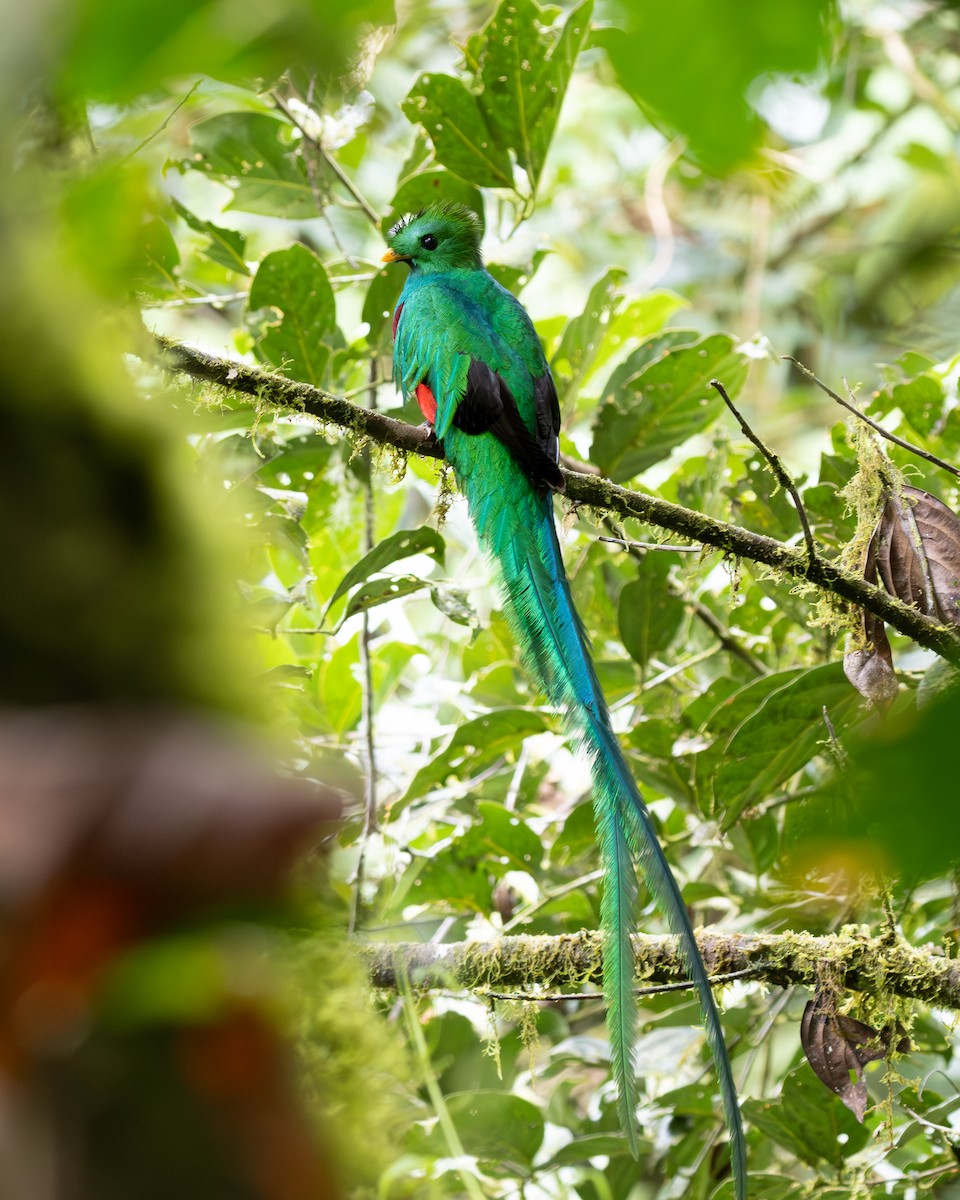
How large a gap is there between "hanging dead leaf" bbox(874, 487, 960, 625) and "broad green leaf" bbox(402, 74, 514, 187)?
4.03ft

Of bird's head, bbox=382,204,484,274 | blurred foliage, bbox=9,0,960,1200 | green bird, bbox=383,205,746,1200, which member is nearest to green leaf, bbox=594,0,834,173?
blurred foliage, bbox=9,0,960,1200

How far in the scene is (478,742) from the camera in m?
2.40

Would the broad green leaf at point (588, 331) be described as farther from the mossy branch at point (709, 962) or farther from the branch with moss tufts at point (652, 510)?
the mossy branch at point (709, 962)

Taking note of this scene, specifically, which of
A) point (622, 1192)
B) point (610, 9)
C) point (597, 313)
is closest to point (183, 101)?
point (610, 9)

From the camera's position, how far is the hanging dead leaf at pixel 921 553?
1.80m

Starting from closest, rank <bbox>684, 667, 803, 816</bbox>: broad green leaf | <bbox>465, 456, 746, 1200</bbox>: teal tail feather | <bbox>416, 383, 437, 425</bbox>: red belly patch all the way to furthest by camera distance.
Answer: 1. <bbox>465, 456, 746, 1200</bbox>: teal tail feather
2. <bbox>684, 667, 803, 816</bbox>: broad green leaf
3. <bbox>416, 383, 437, 425</bbox>: red belly patch

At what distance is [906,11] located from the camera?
480 centimetres

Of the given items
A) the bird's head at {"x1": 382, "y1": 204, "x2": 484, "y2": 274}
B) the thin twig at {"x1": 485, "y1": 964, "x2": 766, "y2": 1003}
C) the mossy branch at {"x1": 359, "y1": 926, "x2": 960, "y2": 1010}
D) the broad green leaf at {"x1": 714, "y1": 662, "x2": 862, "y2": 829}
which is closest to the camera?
the thin twig at {"x1": 485, "y1": 964, "x2": 766, "y2": 1003}

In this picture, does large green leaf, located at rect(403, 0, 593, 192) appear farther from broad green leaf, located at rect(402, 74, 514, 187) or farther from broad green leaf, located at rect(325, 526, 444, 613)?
broad green leaf, located at rect(325, 526, 444, 613)

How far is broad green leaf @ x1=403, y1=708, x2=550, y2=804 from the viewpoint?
2336 mm

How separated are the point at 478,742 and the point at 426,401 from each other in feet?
2.70

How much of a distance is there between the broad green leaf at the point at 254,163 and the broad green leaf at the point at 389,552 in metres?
1.05

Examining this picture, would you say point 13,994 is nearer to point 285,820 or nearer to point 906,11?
point 285,820

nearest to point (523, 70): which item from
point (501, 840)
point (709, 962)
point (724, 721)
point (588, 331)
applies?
point (588, 331)
